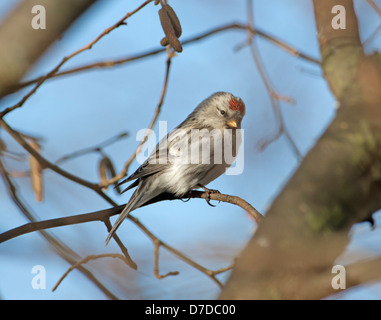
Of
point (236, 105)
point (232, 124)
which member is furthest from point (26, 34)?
point (236, 105)

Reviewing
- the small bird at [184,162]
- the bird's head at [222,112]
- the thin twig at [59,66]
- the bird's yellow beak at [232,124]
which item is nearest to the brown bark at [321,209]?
the thin twig at [59,66]

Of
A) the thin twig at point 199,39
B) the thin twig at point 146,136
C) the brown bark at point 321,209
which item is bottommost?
the brown bark at point 321,209

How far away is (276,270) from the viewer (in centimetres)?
97

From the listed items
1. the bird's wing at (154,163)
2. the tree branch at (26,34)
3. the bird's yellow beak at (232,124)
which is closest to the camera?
the tree branch at (26,34)

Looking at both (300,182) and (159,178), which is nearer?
(300,182)

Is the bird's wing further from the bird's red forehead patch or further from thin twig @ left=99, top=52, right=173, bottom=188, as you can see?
the bird's red forehead patch

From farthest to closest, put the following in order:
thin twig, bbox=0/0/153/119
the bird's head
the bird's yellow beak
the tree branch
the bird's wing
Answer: the bird's head
the bird's yellow beak
the bird's wing
thin twig, bbox=0/0/153/119
the tree branch

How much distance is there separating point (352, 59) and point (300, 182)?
89 cm

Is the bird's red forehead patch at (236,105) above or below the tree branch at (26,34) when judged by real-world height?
above

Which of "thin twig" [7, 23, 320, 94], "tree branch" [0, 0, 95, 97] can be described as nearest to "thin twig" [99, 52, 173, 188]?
"thin twig" [7, 23, 320, 94]

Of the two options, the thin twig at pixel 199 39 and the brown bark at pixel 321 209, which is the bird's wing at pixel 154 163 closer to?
the thin twig at pixel 199 39

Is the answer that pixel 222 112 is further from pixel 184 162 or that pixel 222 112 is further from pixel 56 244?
pixel 56 244
